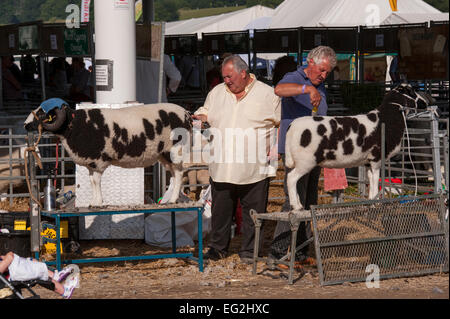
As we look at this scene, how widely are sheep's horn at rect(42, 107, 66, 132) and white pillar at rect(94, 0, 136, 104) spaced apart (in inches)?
68.7

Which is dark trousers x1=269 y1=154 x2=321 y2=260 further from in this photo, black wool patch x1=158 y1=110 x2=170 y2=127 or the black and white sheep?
the black and white sheep

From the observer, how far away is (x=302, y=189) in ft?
22.5

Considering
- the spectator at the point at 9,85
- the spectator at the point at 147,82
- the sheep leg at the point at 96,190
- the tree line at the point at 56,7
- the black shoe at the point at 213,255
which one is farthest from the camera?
the tree line at the point at 56,7

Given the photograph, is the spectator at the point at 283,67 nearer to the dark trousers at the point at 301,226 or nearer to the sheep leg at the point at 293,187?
the dark trousers at the point at 301,226

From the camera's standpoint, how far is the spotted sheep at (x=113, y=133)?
665 cm

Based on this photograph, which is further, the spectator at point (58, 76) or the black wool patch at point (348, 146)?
the spectator at point (58, 76)

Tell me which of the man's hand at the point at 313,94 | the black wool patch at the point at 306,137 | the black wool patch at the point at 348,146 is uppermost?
the man's hand at the point at 313,94

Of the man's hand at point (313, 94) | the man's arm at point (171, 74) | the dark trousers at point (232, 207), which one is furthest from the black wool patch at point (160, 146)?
the man's arm at point (171, 74)

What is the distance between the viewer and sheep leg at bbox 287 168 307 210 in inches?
256

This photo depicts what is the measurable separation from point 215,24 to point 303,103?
25072 millimetres

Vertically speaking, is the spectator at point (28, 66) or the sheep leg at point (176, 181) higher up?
the spectator at point (28, 66)

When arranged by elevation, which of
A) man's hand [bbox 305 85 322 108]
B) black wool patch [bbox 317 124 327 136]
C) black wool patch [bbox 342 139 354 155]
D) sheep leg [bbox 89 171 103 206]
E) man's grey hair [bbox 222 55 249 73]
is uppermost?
man's grey hair [bbox 222 55 249 73]

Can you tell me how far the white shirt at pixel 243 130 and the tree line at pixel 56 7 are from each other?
178 cm

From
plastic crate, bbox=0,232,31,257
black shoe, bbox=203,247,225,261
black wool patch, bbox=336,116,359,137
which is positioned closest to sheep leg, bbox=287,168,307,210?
black wool patch, bbox=336,116,359,137
